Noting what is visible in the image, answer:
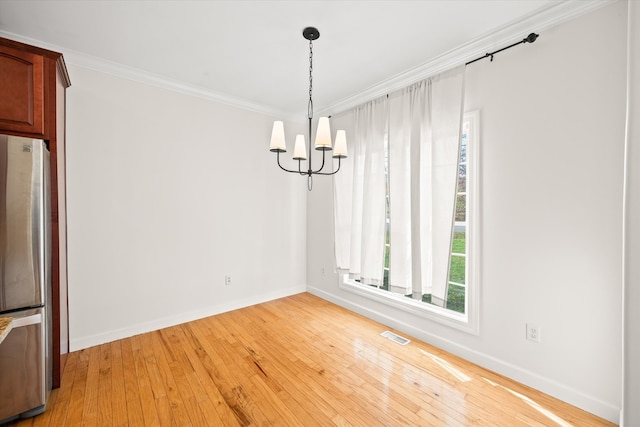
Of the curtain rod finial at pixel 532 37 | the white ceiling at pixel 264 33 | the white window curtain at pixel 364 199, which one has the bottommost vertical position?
the white window curtain at pixel 364 199

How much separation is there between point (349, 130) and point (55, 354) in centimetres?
364

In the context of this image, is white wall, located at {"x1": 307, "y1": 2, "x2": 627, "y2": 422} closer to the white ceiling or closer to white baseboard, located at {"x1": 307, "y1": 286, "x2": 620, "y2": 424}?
white baseboard, located at {"x1": 307, "y1": 286, "x2": 620, "y2": 424}

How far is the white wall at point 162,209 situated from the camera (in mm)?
2711

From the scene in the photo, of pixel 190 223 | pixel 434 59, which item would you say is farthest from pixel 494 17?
pixel 190 223

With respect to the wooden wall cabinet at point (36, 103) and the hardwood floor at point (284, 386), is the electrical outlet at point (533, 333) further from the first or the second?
the wooden wall cabinet at point (36, 103)

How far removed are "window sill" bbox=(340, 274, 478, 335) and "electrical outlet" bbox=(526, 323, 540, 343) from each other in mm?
389

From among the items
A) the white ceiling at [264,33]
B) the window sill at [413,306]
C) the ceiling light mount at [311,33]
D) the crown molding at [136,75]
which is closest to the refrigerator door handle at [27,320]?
the white ceiling at [264,33]

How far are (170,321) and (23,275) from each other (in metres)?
1.64

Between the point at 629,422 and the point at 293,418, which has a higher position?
the point at 629,422

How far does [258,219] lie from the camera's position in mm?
3963

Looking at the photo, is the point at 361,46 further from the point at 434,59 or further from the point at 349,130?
the point at 349,130

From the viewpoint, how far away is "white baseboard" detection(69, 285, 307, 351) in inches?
107

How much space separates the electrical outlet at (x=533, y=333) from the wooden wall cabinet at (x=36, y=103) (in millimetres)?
3617

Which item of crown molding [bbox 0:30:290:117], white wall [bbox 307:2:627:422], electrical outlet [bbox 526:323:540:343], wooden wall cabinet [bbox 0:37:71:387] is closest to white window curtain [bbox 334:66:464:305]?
white wall [bbox 307:2:627:422]
